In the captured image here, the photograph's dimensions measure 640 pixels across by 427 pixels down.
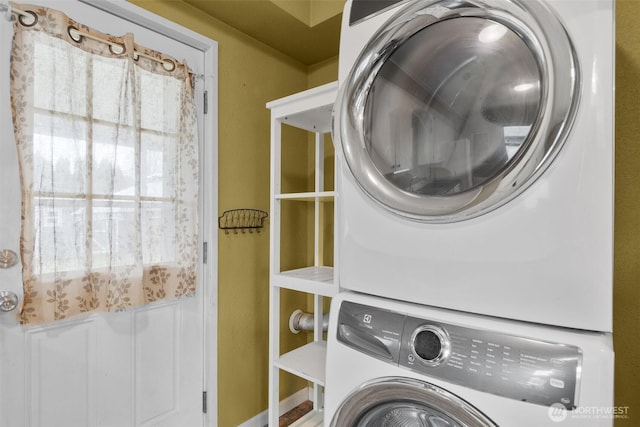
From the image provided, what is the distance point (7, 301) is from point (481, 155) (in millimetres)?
1597

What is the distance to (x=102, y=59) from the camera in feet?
4.43

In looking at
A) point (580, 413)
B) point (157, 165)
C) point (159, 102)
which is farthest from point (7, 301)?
point (580, 413)

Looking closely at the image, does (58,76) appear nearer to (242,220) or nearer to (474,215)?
(242,220)

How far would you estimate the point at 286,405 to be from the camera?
83.6 inches

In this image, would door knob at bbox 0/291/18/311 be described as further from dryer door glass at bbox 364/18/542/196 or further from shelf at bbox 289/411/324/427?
dryer door glass at bbox 364/18/542/196

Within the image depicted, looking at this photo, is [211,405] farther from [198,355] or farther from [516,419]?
[516,419]

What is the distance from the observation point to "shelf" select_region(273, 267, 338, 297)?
1.41 meters

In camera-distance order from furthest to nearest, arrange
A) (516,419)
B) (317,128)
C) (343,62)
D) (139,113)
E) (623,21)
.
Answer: (317,128)
(139,113)
(623,21)
(343,62)
(516,419)

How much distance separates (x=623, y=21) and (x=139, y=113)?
74.1 inches

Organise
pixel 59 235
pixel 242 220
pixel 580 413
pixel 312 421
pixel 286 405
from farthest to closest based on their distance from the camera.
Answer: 1. pixel 286 405
2. pixel 242 220
3. pixel 312 421
4. pixel 59 235
5. pixel 580 413

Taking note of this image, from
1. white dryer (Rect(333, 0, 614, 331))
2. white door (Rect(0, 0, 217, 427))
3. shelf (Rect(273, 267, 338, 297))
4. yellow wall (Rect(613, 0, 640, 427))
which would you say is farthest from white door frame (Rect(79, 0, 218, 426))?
yellow wall (Rect(613, 0, 640, 427))

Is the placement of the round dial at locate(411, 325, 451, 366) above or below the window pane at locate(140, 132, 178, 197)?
below

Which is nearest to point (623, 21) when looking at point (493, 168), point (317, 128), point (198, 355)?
point (493, 168)

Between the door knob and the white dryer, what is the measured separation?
46.6 inches
